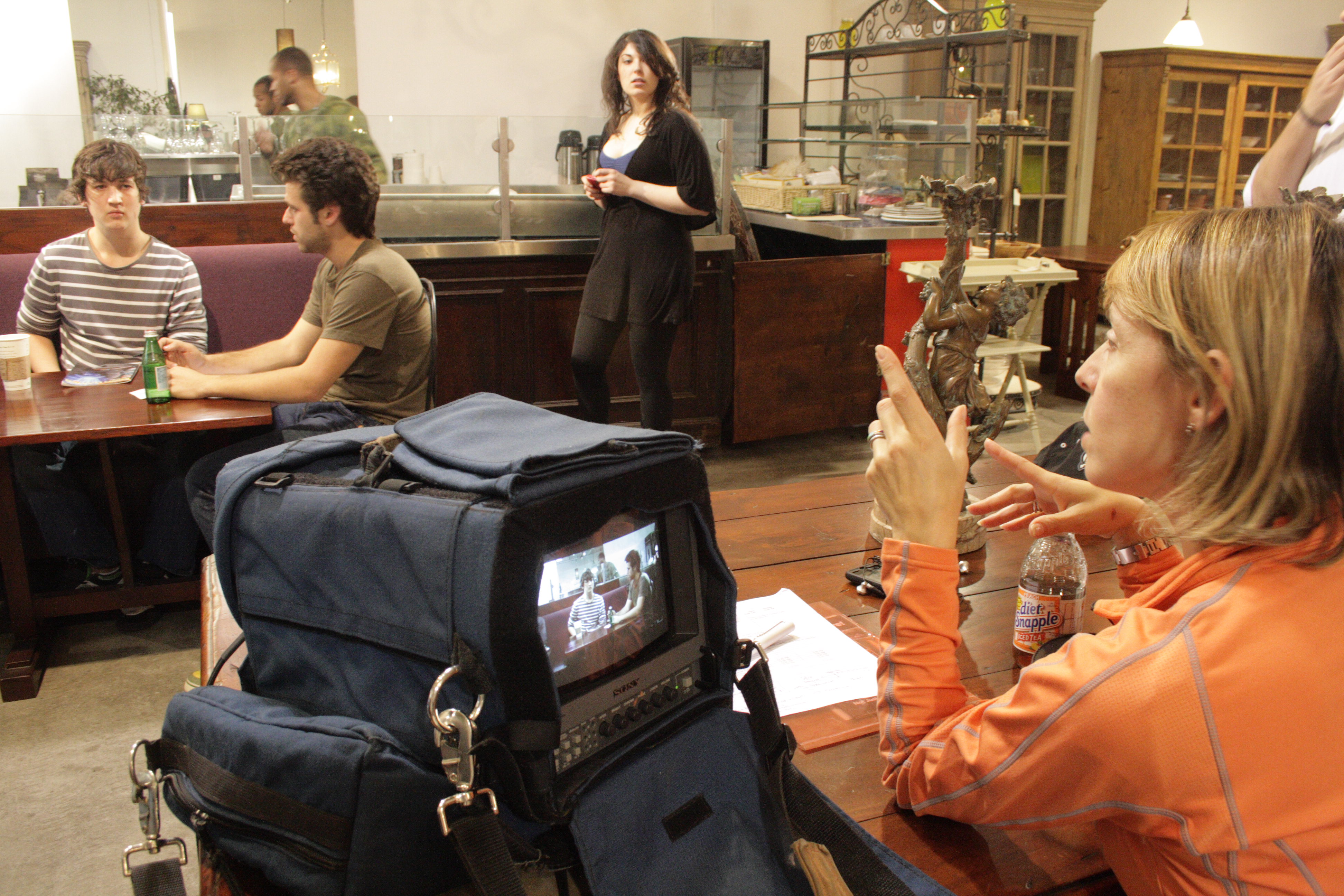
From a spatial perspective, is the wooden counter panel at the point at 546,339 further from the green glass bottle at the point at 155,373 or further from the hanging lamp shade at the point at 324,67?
the hanging lamp shade at the point at 324,67

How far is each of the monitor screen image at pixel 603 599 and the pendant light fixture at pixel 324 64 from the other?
638 cm

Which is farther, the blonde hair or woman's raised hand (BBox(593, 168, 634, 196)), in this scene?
woman's raised hand (BBox(593, 168, 634, 196))

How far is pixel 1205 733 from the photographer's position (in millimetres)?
681

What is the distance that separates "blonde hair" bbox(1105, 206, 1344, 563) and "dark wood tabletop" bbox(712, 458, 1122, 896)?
1.11 ft

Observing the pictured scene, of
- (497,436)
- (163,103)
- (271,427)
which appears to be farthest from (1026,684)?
(163,103)

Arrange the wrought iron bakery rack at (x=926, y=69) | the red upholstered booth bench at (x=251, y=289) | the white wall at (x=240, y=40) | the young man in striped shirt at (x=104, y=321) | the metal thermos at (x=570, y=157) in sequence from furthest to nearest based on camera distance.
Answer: the white wall at (x=240, y=40) < the wrought iron bakery rack at (x=926, y=69) < the metal thermos at (x=570, y=157) < the red upholstered booth bench at (x=251, y=289) < the young man in striped shirt at (x=104, y=321)

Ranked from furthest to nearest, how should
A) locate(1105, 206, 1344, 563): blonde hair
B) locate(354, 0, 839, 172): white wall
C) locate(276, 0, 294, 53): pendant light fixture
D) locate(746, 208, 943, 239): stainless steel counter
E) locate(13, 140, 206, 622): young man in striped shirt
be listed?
locate(276, 0, 294, 53): pendant light fixture
locate(354, 0, 839, 172): white wall
locate(746, 208, 943, 239): stainless steel counter
locate(13, 140, 206, 622): young man in striped shirt
locate(1105, 206, 1344, 563): blonde hair

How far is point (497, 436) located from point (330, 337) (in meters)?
1.59

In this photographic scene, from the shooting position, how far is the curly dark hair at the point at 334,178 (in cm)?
237

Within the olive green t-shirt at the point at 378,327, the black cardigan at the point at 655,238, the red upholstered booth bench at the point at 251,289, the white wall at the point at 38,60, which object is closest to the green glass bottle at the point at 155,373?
the olive green t-shirt at the point at 378,327

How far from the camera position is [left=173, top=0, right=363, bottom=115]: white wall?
6.29m

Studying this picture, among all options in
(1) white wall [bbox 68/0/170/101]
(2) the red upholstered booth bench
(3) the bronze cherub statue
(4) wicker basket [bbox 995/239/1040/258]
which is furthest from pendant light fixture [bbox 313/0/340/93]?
(3) the bronze cherub statue

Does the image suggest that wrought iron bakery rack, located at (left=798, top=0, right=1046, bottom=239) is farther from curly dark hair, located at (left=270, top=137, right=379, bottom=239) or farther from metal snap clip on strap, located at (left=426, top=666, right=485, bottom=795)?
metal snap clip on strap, located at (left=426, top=666, right=485, bottom=795)

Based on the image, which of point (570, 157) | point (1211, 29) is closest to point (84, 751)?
point (570, 157)
